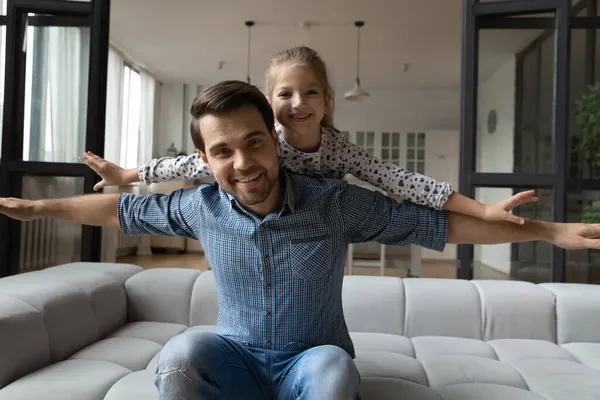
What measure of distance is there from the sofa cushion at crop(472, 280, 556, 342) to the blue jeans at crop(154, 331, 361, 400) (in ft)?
3.74

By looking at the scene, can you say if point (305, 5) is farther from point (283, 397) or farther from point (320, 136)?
point (283, 397)

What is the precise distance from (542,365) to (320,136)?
1.13m

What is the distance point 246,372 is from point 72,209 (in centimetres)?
78

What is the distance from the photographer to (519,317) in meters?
2.26

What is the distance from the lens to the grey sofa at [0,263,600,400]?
5.27ft

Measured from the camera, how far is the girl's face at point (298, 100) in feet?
5.15

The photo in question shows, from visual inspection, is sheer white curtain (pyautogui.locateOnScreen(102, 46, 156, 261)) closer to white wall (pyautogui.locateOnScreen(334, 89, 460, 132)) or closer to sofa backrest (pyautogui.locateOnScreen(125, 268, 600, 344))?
white wall (pyautogui.locateOnScreen(334, 89, 460, 132))

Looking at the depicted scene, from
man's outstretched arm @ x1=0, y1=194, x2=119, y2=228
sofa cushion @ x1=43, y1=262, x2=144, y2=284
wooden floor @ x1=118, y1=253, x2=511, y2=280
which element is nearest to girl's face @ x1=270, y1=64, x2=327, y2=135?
man's outstretched arm @ x1=0, y1=194, x2=119, y2=228

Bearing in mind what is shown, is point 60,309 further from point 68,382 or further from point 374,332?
point 374,332

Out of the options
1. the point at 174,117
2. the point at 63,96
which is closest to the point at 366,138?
the point at 174,117

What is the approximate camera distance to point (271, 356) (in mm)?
1474

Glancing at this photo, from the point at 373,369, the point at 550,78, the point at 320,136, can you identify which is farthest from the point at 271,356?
the point at 550,78

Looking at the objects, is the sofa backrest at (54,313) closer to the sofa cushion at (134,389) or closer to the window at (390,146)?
the sofa cushion at (134,389)

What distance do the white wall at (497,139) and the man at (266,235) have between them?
1.47m
